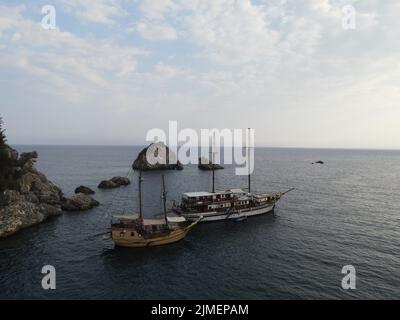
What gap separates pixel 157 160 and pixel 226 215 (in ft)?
330

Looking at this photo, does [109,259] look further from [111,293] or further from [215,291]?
[215,291]

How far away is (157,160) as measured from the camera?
503ft

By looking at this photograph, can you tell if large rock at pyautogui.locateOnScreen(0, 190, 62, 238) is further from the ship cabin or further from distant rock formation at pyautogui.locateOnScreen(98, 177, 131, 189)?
distant rock formation at pyautogui.locateOnScreen(98, 177, 131, 189)

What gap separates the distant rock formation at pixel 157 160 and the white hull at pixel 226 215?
→ 3697 inches

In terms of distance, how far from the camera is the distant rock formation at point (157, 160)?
148 metres

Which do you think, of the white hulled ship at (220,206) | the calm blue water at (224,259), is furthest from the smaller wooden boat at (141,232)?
the white hulled ship at (220,206)

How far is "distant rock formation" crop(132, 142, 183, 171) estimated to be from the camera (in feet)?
484

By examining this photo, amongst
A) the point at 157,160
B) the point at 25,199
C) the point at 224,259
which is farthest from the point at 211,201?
the point at 157,160

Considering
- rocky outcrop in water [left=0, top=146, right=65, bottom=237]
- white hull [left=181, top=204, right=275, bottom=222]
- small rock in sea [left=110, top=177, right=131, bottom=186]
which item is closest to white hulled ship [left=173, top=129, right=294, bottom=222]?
white hull [left=181, top=204, right=275, bottom=222]

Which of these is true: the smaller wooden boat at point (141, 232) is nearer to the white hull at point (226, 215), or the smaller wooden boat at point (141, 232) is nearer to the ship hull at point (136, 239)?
the ship hull at point (136, 239)
